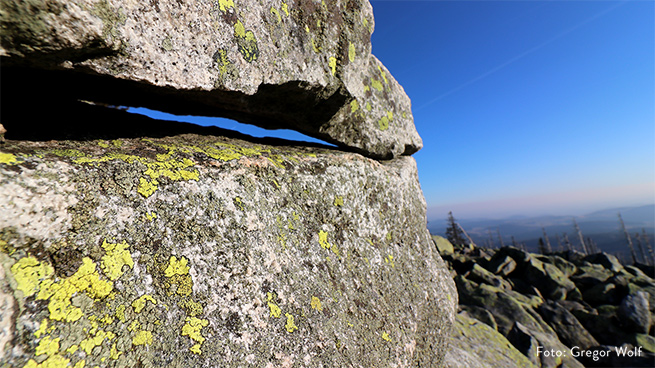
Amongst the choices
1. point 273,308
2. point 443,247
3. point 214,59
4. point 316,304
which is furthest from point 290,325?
→ point 443,247

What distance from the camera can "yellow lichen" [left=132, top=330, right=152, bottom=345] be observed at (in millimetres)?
3453

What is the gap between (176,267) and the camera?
398cm

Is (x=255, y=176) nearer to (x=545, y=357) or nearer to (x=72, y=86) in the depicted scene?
(x=72, y=86)

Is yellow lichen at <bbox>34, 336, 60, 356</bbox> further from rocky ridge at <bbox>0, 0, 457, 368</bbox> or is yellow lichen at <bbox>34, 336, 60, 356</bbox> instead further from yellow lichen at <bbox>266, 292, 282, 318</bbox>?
yellow lichen at <bbox>266, 292, 282, 318</bbox>

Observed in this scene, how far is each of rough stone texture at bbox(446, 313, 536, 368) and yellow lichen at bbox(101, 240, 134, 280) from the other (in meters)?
8.72

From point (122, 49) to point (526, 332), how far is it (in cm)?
1938

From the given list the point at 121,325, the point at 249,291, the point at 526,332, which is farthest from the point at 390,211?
the point at 526,332

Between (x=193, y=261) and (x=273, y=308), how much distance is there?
149cm

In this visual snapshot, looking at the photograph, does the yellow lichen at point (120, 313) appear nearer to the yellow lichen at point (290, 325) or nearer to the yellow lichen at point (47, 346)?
the yellow lichen at point (47, 346)

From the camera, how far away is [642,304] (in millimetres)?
23062

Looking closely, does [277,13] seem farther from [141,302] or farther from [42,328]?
[42,328]

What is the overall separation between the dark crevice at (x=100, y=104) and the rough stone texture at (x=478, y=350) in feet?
29.5

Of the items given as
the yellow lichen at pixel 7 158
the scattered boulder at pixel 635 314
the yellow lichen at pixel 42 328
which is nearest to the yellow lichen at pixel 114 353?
the yellow lichen at pixel 42 328

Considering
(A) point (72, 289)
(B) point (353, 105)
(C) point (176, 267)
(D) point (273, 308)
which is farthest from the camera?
(B) point (353, 105)
